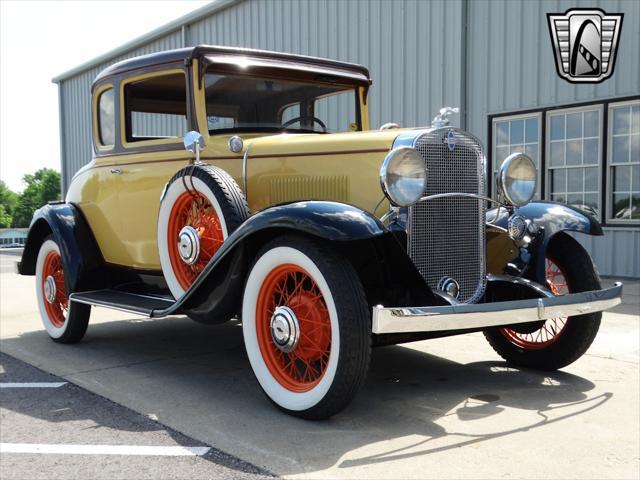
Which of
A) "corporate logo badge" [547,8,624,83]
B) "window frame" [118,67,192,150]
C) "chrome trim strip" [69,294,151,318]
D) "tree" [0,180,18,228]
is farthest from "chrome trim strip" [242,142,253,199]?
"tree" [0,180,18,228]

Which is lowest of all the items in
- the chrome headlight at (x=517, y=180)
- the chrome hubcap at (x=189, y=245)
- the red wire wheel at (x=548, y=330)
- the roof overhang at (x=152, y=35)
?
the red wire wheel at (x=548, y=330)

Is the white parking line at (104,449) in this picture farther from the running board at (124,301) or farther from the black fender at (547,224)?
the black fender at (547,224)

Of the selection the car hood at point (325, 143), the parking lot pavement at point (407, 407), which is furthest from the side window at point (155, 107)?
the parking lot pavement at point (407, 407)

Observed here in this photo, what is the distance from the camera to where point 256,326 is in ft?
10.8

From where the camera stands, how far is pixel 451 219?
11.5 ft

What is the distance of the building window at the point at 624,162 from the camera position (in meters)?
8.66

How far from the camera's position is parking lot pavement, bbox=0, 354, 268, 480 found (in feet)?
8.30

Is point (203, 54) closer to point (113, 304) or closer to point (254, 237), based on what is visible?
point (254, 237)

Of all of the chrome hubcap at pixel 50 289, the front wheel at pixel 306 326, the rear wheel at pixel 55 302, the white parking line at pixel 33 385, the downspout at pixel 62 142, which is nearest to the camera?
the front wheel at pixel 306 326

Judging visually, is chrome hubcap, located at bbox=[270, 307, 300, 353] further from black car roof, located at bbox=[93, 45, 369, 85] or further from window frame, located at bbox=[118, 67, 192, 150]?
black car roof, located at bbox=[93, 45, 369, 85]

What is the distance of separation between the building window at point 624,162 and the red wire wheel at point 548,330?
212 inches

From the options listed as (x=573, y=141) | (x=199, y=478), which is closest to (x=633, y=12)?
(x=573, y=141)

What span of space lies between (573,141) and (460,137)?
21.4 feet

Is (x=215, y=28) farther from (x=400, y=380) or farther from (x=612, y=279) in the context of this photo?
(x=400, y=380)
